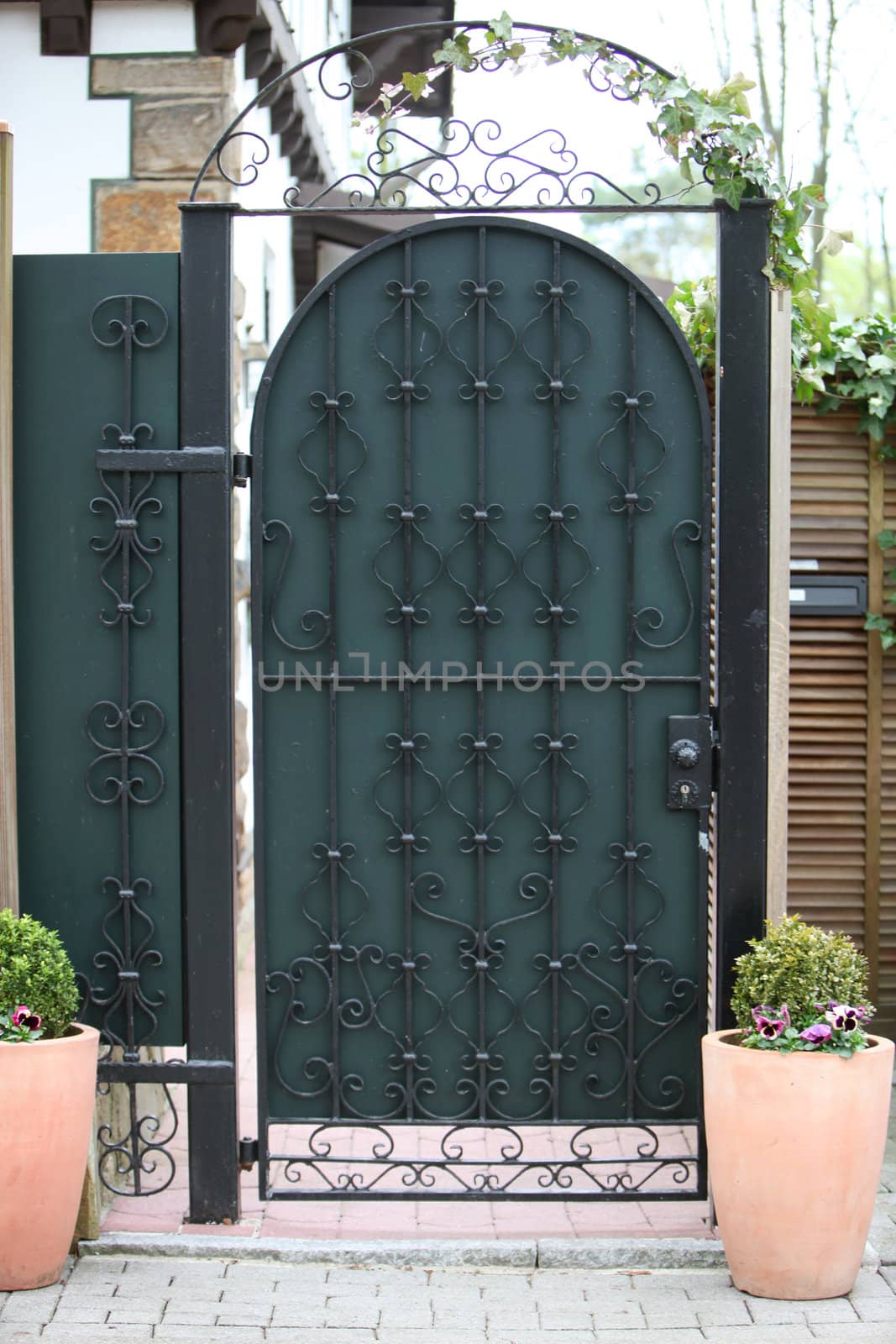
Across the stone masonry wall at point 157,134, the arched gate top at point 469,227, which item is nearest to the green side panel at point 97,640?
the arched gate top at point 469,227

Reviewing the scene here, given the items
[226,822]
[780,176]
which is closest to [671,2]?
[780,176]

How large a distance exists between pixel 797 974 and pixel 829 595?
1900 millimetres

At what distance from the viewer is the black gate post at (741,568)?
3785 mm

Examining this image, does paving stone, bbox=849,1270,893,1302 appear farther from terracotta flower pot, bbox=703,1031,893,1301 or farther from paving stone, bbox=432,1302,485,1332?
paving stone, bbox=432,1302,485,1332

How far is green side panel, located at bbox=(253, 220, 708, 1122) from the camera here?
12.6 ft

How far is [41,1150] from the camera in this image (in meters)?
3.43

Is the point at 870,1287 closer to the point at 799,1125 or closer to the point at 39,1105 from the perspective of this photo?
the point at 799,1125

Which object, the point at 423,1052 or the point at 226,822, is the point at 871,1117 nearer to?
the point at 423,1052

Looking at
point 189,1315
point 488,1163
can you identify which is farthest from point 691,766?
point 189,1315

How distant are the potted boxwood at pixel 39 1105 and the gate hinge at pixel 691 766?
5.17 ft

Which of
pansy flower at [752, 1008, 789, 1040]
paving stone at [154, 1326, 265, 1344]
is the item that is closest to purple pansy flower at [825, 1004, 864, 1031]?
pansy flower at [752, 1008, 789, 1040]

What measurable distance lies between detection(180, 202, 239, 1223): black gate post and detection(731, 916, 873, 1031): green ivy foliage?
130 cm

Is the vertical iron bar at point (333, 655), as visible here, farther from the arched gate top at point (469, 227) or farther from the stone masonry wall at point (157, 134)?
the stone masonry wall at point (157, 134)

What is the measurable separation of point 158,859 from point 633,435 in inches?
64.9
